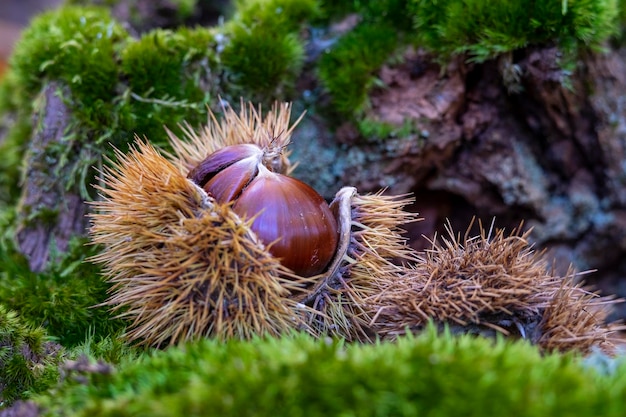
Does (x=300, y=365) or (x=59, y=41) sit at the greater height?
(x=59, y=41)

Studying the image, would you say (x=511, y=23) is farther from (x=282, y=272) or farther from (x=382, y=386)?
(x=382, y=386)

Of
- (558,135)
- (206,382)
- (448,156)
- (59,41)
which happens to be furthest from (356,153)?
(206,382)

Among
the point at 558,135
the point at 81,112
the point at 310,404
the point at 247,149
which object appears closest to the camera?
the point at 310,404

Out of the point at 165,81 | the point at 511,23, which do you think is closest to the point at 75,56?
the point at 165,81

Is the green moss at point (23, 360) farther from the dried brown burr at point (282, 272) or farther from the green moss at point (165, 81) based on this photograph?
the green moss at point (165, 81)

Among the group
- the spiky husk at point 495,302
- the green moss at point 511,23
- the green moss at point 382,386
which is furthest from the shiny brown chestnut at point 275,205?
the green moss at point 511,23

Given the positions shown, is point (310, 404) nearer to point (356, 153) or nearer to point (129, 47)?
point (356, 153)
